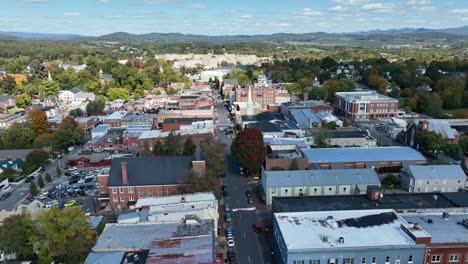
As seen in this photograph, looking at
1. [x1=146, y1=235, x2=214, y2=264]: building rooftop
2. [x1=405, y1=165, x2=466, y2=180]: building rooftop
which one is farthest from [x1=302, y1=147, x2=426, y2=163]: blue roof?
[x1=146, y1=235, x2=214, y2=264]: building rooftop

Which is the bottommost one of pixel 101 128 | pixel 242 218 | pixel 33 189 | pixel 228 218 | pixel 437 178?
pixel 242 218

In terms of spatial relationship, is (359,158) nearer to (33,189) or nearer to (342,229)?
(342,229)

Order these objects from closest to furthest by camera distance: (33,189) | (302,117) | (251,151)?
(33,189) → (251,151) → (302,117)

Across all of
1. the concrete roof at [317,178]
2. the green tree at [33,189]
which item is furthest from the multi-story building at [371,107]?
the green tree at [33,189]

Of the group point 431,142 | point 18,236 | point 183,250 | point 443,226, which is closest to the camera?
point 183,250

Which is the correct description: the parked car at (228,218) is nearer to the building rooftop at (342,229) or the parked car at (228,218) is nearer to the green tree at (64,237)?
the building rooftop at (342,229)

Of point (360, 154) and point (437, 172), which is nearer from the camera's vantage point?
point (437, 172)

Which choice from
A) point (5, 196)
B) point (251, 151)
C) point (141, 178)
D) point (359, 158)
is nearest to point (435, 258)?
point (359, 158)

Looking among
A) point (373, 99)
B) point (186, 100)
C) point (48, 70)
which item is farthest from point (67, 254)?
point (48, 70)
